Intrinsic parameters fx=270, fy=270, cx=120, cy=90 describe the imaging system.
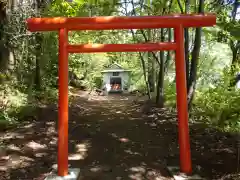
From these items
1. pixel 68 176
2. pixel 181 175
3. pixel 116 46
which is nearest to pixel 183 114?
pixel 181 175

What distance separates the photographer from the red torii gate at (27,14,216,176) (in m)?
4.11

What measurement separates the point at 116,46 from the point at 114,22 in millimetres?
429

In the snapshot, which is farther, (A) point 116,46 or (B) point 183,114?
(A) point 116,46

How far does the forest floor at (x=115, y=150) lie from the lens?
4.37 m

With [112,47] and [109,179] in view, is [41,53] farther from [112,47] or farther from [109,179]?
[109,179]

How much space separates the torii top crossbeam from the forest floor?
2.30m

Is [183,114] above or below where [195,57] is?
below

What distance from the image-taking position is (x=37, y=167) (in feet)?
15.0

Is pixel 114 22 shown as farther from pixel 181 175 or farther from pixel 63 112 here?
pixel 181 175

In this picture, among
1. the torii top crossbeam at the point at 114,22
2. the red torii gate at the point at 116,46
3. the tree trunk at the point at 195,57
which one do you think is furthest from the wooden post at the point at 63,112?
the tree trunk at the point at 195,57

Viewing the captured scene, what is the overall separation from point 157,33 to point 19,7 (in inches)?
332

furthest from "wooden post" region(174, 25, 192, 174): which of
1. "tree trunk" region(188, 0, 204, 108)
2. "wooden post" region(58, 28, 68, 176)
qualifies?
"tree trunk" region(188, 0, 204, 108)

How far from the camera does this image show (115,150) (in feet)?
18.3

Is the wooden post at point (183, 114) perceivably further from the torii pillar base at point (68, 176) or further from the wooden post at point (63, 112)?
the wooden post at point (63, 112)
